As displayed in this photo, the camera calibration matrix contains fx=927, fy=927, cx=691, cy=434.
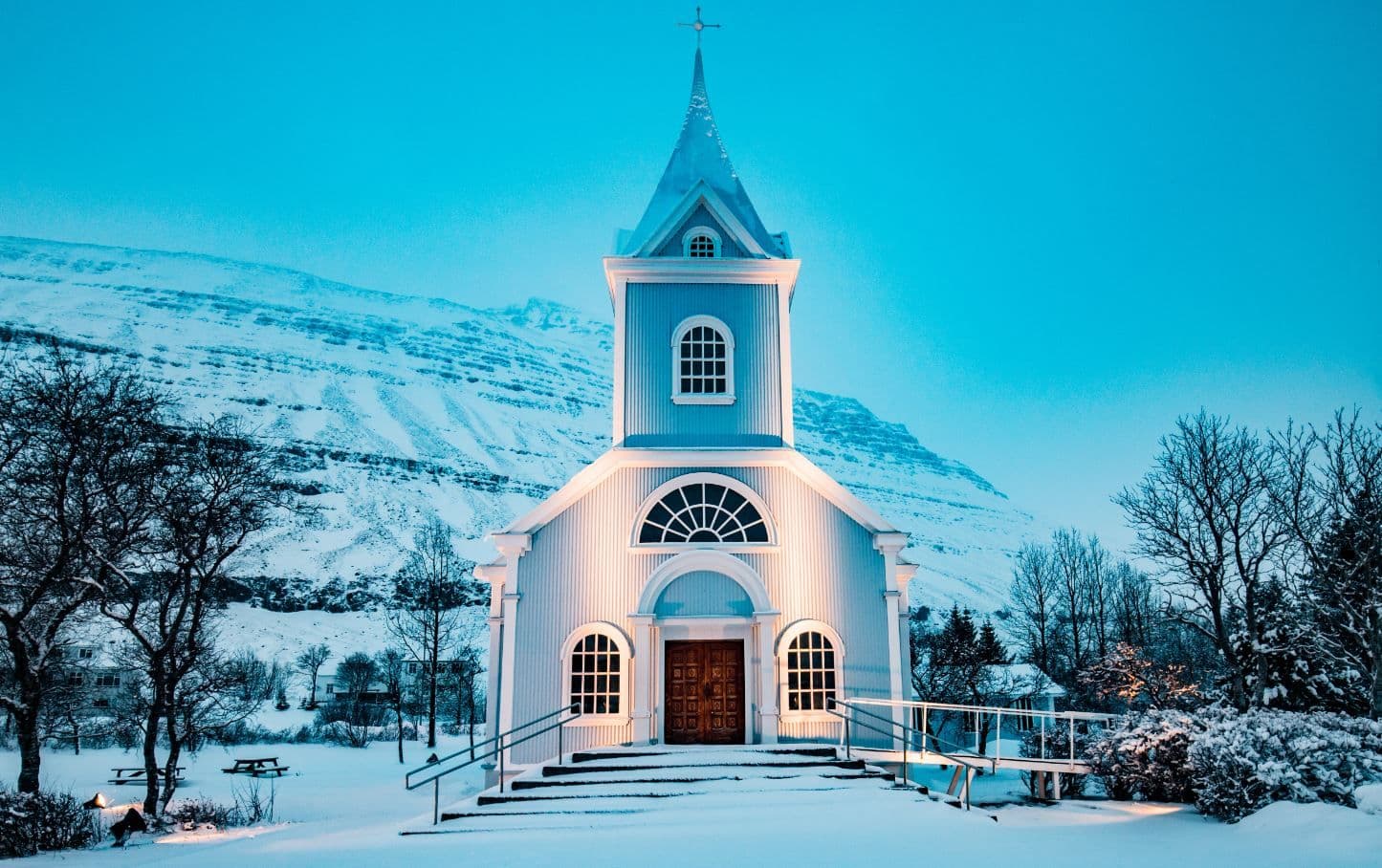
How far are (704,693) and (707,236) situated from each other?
31.4 feet

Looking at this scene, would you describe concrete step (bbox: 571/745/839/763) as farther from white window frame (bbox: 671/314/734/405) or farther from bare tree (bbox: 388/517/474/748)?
bare tree (bbox: 388/517/474/748)

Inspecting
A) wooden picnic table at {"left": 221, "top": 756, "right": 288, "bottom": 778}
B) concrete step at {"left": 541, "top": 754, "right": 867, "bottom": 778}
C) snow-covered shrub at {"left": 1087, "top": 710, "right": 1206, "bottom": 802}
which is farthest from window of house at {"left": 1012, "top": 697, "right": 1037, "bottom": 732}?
wooden picnic table at {"left": 221, "top": 756, "right": 288, "bottom": 778}

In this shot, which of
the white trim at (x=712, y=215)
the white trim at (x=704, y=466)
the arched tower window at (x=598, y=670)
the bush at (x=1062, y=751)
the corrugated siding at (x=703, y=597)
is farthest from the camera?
the bush at (x=1062, y=751)

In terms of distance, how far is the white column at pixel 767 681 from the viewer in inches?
670

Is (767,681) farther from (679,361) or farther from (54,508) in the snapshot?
(54,508)

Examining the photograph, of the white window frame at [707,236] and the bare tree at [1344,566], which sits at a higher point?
the white window frame at [707,236]

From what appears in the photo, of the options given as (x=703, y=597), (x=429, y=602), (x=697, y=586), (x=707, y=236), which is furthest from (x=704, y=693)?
(x=429, y=602)

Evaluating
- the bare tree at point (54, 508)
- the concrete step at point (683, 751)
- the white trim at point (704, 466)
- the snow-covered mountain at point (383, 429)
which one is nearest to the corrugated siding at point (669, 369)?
the white trim at point (704, 466)

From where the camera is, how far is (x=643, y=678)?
56.3ft

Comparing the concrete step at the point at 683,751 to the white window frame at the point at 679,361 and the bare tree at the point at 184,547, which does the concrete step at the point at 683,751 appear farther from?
the bare tree at the point at 184,547

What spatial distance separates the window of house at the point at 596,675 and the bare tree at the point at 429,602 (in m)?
19.2

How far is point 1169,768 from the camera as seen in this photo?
15430 mm

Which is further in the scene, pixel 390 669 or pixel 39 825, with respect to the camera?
pixel 390 669

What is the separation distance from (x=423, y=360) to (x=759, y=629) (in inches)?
6634
